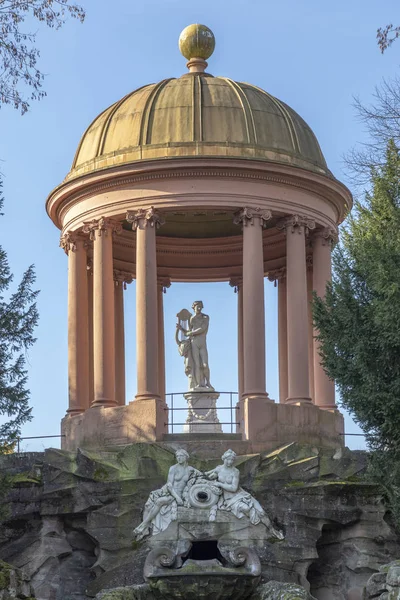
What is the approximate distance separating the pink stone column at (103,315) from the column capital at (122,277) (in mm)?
3812

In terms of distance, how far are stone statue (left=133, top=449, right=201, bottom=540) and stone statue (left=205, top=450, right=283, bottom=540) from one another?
581 millimetres

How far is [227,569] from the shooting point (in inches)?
1164

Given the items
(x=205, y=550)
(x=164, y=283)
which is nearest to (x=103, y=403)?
(x=164, y=283)

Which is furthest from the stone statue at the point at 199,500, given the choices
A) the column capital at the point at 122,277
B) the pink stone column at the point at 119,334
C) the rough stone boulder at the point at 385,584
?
the column capital at the point at 122,277

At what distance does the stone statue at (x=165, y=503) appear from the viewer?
3155 cm

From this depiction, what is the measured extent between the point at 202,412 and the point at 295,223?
18.4 ft

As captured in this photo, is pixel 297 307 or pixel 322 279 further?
pixel 322 279

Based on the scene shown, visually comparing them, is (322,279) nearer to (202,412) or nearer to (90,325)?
(202,412)

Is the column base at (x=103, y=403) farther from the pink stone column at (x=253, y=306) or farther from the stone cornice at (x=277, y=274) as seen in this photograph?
the stone cornice at (x=277, y=274)

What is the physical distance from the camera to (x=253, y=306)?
123 ft

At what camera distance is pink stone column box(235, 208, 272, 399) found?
1460 inches

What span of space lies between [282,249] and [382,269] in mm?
12054

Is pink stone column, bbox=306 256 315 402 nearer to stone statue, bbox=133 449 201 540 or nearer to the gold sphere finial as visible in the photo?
the gold sphere finial

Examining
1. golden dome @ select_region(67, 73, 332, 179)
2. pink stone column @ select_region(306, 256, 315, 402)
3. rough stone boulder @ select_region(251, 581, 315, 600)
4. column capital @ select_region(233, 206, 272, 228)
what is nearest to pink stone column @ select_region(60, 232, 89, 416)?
golden dome @ select_region(67, 73, 332, 179)
